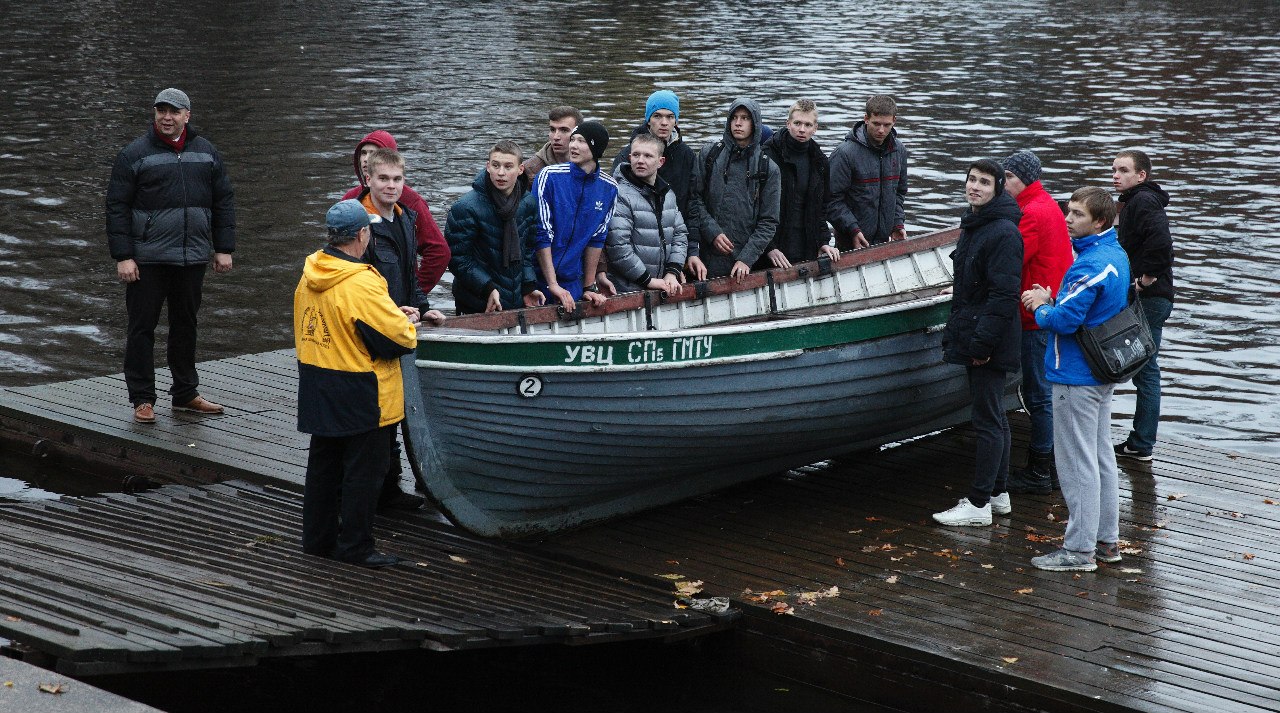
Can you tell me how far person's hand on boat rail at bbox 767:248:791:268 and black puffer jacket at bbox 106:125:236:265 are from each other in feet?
10.8

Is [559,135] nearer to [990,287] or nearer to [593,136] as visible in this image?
[593,136]

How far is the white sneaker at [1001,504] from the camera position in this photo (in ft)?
26.3

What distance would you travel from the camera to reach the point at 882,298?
32.8 feet

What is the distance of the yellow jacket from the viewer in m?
6.52

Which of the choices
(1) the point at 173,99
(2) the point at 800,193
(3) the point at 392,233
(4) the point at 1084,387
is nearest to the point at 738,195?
(2) the point at 800,193

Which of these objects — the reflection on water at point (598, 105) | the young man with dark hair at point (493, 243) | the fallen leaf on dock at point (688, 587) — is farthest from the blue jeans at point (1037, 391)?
the reflection on water at point (598, 105)

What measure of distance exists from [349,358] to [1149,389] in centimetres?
481

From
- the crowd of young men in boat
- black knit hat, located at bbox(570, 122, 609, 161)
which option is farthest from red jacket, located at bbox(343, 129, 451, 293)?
black knit hat, located at bbox(570, 122, 609, 161)

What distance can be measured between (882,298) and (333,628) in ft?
16.7

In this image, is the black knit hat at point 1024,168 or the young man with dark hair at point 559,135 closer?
the black knit hat at point 1024,168

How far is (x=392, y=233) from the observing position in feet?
23.8

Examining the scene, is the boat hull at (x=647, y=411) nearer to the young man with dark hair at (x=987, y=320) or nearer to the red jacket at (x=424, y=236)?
the young man with dark hair at (x=987, y=320)

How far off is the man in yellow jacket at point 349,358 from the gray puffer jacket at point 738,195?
9.24ft

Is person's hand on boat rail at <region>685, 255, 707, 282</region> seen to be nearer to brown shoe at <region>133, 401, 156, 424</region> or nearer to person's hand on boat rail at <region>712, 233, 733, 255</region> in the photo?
person's hand on boat rail at <region>712, 233, 733, 255</region>
